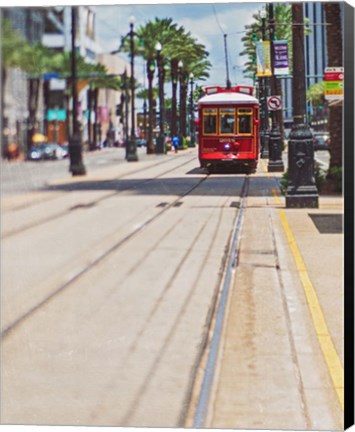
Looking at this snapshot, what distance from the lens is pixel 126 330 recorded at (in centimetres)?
326

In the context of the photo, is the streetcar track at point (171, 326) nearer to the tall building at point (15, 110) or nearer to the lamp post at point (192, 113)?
the lamp post at point (192, 113)

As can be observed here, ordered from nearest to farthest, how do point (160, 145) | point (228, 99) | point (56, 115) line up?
1. point (56, 115)
2. point (228, 99)
3. point (160, 145)

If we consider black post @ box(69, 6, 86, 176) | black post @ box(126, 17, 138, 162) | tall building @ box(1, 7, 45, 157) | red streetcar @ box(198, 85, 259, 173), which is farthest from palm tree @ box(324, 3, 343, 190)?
tall building @ box(1, 7, 45, 157)

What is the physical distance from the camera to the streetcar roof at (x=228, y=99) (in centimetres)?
331

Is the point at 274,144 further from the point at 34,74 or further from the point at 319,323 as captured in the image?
the point at 34,74

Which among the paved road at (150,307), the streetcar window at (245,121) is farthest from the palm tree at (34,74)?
the streetcar window at (245,121)

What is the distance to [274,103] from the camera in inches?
133

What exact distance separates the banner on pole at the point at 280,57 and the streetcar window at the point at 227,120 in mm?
236

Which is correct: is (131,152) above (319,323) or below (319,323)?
above

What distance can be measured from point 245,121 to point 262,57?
229 mm

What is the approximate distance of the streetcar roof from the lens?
331 centimetres

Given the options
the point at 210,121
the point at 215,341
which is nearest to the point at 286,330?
the point at 215,341

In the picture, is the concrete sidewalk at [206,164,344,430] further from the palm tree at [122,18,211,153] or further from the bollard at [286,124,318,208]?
the palm tree at [122,18,211,153]

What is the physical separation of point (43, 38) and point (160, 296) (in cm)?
94
